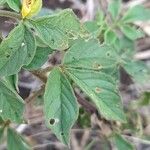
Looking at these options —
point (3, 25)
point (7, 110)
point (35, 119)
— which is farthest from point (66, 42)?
point (3, 25)

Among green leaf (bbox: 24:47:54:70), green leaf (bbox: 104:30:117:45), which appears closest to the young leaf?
green leaf (bbox: 24:47:54:70)

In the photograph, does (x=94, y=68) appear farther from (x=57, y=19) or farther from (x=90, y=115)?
(x=90, y=115)

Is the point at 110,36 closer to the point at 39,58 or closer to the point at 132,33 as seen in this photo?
the point at 132,33

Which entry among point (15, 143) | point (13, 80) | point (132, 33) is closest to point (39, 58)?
point (13, 80)

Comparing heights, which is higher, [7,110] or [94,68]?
[94,68]

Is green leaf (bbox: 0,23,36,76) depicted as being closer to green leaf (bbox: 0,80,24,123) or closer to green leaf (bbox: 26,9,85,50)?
green leaf (bbox: 26,9,85,50)

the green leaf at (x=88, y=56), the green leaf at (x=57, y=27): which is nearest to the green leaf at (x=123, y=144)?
the green leaf at (x=88, y=56)
